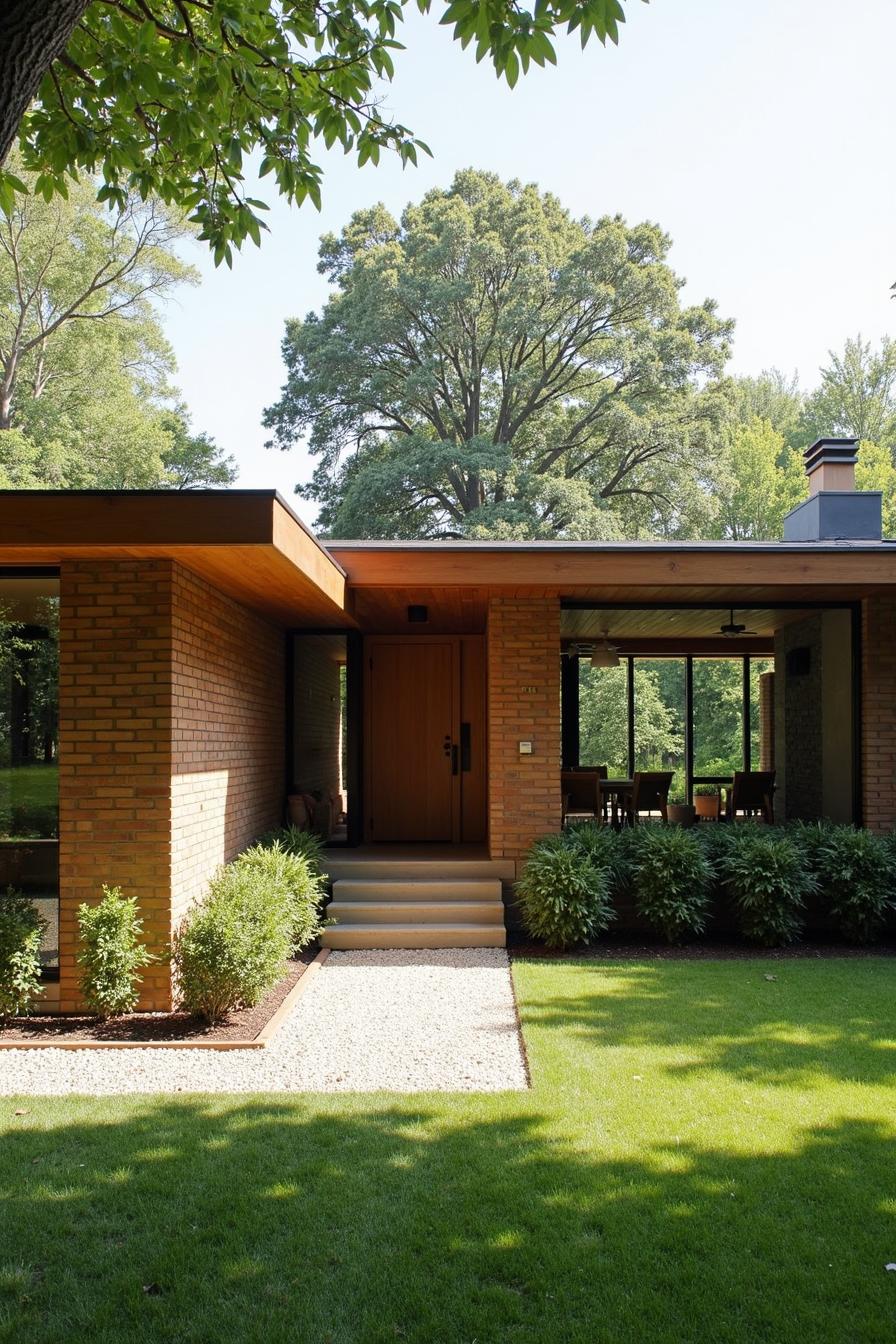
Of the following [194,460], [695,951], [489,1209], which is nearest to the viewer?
[489,1209]

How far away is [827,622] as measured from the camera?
9.84 meters

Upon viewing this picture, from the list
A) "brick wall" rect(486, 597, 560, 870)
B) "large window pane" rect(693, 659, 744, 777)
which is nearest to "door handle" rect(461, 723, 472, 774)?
"brick wall" rect(486, 597, 560, 870)

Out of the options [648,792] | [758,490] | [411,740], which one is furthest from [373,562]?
[758,490]

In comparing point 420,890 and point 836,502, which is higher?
point 836,502

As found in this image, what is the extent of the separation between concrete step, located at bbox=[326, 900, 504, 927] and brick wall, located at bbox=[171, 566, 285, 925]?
1.07 meters

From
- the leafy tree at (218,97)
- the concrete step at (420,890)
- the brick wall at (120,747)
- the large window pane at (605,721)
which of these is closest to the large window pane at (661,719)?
the large window pane at (605,721)

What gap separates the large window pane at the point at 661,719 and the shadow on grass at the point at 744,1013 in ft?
23.3

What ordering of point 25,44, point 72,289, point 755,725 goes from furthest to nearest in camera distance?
point 72,289 < point 755,725 < point 25,44

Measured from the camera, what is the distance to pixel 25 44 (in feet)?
7.11

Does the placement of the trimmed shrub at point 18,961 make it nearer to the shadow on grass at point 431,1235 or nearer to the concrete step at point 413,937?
the shadow on grass at point 431,1235

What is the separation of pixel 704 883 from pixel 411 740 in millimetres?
4168

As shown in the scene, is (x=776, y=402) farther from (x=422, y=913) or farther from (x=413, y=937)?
(x=413, y=937)

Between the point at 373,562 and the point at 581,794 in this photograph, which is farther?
the point at 581,794

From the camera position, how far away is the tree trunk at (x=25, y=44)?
2125 mm
